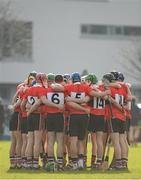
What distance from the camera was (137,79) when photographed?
65125mm

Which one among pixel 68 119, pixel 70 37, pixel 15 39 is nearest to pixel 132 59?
pixel 70 37

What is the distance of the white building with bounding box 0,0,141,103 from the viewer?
62062 mm

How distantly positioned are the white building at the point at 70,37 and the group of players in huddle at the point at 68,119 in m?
41.1

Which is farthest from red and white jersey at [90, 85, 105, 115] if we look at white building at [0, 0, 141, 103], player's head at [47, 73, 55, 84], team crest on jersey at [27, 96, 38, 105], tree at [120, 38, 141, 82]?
tree at [120, 38, 141, 82]

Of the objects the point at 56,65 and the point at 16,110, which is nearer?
the point at 16,110

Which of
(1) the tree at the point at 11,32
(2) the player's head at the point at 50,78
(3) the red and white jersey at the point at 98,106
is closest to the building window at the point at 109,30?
(1) the tree at the point at 11,32

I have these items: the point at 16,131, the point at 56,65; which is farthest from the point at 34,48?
the point at 16,131

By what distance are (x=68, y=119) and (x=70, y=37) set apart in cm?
4343

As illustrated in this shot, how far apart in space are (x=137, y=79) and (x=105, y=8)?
19.9ft

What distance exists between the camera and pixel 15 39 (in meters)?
59.5

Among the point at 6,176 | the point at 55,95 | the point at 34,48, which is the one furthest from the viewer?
the point at 34,48

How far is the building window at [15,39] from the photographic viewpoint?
5941 centimetres

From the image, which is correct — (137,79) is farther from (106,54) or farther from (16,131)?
(16,131)

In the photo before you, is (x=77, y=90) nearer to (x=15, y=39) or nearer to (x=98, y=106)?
(x=98, y=106)
